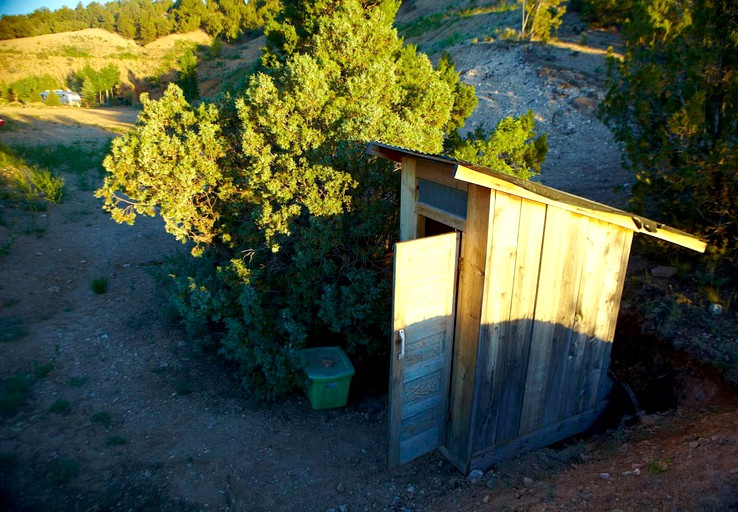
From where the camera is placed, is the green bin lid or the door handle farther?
the green bin lid

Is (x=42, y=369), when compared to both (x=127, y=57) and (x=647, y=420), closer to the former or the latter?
(x=647, y=420)

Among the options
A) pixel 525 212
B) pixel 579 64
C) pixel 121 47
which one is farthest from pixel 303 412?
pixel 121 47

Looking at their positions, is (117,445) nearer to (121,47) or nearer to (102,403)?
(102,403)

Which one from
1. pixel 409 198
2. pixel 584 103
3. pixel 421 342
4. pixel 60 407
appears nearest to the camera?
pixel 421 342

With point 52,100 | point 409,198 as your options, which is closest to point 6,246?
point 409,198

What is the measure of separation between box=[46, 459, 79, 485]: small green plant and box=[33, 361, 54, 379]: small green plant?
6.06ft

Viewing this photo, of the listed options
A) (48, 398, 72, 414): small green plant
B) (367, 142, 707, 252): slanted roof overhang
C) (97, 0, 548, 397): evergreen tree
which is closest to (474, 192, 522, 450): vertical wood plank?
(367, 142, 707, 252): slanted roof overhang

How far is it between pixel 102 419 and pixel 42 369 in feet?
4.87

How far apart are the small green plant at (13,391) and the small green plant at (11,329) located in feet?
3.60

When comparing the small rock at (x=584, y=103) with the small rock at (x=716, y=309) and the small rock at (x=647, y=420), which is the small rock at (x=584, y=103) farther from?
the small rock at (x=647, y=420)

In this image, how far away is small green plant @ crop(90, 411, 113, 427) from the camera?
5.18m

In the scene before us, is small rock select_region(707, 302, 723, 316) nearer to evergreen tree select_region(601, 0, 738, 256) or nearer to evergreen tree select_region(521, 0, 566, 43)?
evergreen tree select_region(601, 0, 738, 256)

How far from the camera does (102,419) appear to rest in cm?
522

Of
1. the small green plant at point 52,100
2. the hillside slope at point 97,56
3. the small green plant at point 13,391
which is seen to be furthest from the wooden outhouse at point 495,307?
the hillside slope at point 97,56
